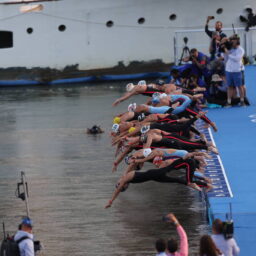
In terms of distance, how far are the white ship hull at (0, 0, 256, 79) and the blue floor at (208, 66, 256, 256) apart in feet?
33.8

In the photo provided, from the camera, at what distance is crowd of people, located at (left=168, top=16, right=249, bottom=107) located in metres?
23.7

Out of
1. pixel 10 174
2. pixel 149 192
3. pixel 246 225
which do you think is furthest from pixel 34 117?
pixel 246 225

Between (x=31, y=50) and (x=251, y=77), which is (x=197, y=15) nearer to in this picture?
(x=31, y=50)

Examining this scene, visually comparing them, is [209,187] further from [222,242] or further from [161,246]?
[161,246]

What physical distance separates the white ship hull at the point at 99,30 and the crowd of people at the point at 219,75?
39.4 ft

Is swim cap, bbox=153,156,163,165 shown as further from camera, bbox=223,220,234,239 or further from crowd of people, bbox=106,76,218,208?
camera, bbox=223,220,234,239

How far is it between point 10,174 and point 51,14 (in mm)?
15696

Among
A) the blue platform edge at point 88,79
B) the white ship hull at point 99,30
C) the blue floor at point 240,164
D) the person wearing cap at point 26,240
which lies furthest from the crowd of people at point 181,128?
the blue platform edge at point 88,79

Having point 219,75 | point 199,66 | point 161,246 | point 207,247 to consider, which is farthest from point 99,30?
point 207,247

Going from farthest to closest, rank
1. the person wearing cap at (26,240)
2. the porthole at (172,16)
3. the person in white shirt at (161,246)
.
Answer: the porthole at (172,16)
the person wearing cap at (26,240)
the person in white shirt at (161,246)

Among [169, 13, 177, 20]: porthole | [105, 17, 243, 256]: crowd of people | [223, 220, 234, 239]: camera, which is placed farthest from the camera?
[169, 13, 177, 20]: porthole

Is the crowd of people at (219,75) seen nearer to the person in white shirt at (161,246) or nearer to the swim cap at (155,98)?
the swim cap at (155,98)

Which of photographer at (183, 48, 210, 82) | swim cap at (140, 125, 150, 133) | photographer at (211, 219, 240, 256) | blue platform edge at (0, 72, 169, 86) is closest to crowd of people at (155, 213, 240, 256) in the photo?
photographer at (211, 219, 240, 256)

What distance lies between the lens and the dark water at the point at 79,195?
1653 cm
